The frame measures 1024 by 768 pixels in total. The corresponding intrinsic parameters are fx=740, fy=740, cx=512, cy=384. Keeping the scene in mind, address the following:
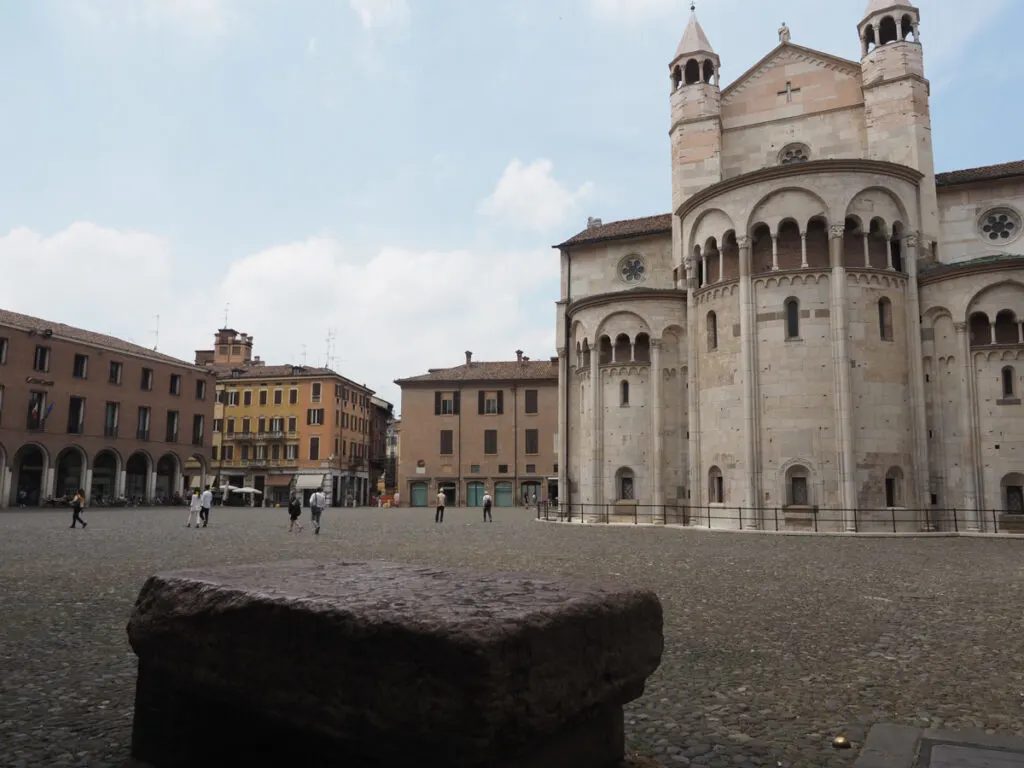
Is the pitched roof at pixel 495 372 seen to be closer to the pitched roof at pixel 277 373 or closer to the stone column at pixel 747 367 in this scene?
the pitched roof at pixel 277 373

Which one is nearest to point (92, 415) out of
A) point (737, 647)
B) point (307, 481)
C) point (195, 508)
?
point (307, 481)

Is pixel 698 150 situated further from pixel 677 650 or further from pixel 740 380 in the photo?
pixel 677 650

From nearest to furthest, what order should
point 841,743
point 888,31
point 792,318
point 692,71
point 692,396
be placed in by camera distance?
point 841,743 < point 792,318 < point 692,396 < point 888,31 < point 692,71

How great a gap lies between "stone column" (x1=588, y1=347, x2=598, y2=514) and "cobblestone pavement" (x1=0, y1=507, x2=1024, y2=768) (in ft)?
52.9

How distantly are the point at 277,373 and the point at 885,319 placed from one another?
55200 millimetres

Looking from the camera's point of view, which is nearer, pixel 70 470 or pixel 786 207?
pixel 786 207

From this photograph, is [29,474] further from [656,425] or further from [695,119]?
[695,119]

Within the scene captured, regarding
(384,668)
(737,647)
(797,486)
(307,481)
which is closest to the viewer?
(384,668)

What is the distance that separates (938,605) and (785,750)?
686cm

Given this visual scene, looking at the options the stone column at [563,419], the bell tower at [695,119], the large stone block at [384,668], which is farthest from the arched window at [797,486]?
the large stone block at [384,668]

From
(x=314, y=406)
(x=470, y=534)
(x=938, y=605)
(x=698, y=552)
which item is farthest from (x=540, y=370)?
(x=938, y=605)

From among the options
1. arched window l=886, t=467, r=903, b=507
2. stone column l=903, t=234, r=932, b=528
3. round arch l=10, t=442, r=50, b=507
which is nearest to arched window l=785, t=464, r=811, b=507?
arched window l=886, t=467, r=903, b=507

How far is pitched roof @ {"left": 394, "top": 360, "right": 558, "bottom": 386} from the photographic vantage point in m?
62.1

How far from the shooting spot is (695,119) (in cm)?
3453
